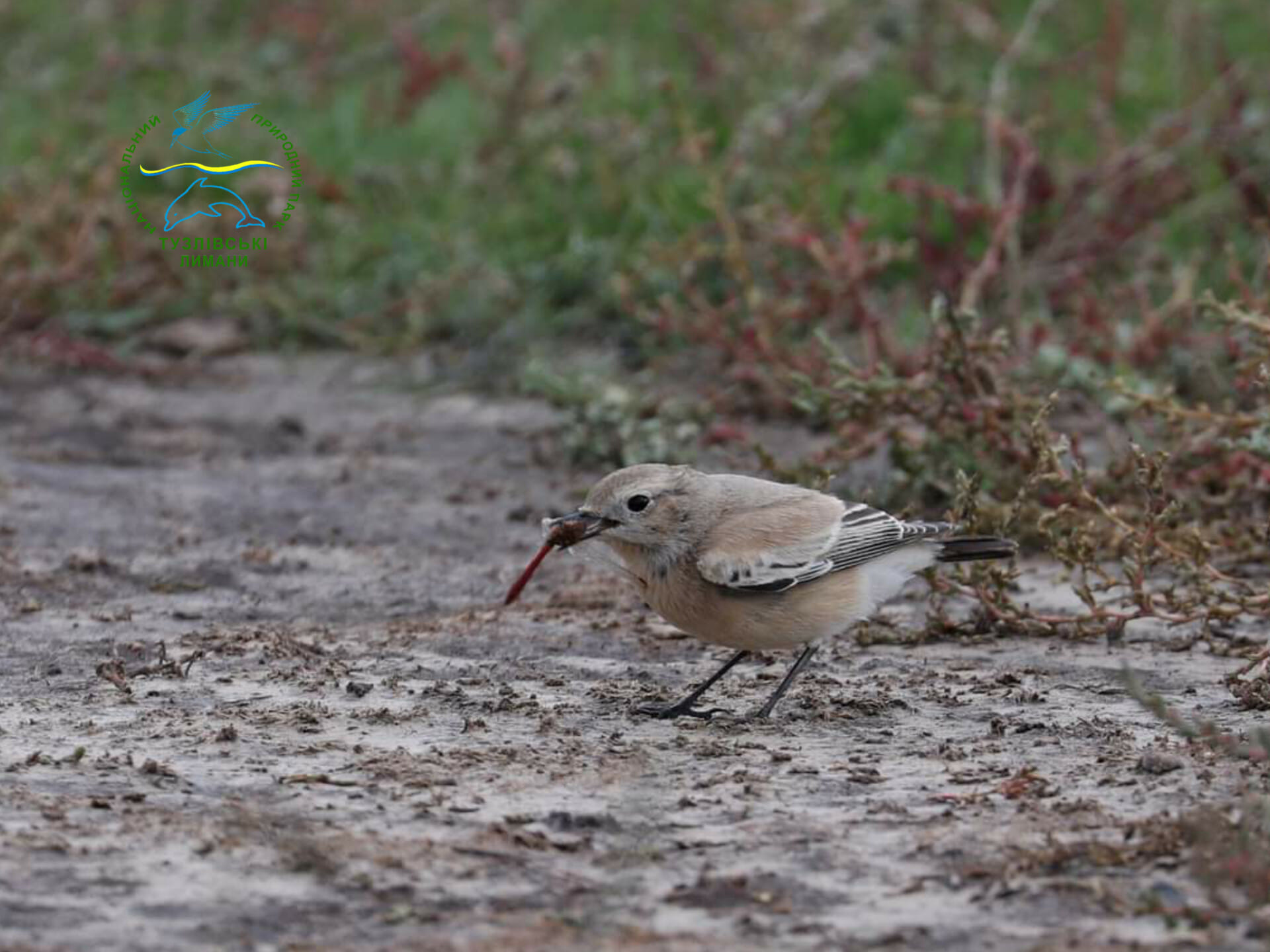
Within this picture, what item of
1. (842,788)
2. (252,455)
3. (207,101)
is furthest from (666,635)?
(207,101)

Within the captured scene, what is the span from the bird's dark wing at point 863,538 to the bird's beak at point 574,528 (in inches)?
21.5

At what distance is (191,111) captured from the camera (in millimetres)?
11594

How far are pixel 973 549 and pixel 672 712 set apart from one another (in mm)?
1077

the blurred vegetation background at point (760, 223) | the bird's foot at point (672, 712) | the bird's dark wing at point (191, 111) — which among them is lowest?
the bird's foot at point (672, 712)

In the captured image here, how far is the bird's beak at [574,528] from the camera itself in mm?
5352

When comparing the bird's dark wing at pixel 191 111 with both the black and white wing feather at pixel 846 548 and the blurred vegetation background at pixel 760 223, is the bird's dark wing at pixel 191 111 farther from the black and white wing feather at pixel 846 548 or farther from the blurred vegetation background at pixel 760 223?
the black and white wing feather at pixel 846 548

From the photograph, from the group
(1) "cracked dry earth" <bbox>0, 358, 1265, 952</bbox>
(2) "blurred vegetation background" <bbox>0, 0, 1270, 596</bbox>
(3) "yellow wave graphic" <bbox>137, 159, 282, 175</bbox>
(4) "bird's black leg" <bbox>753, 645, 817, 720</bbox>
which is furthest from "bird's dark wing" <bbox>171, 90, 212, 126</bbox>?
(4) "bird's black leg" <bbox>753, 645, 817, 720</bbox>

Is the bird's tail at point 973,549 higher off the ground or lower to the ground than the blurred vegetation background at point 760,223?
lower

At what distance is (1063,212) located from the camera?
33.1ft

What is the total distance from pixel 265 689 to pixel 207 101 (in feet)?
24.0

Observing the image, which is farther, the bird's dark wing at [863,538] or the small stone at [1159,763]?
the bird's dark wing at [863,538]

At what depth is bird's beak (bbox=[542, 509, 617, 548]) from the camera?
5.35 metres

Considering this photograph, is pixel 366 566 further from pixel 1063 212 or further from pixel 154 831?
pixel 1063 212

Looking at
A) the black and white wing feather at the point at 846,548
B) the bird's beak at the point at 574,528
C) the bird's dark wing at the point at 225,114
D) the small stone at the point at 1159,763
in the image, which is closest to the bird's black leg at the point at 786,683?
the black and white wing feather at the point at 846,548
